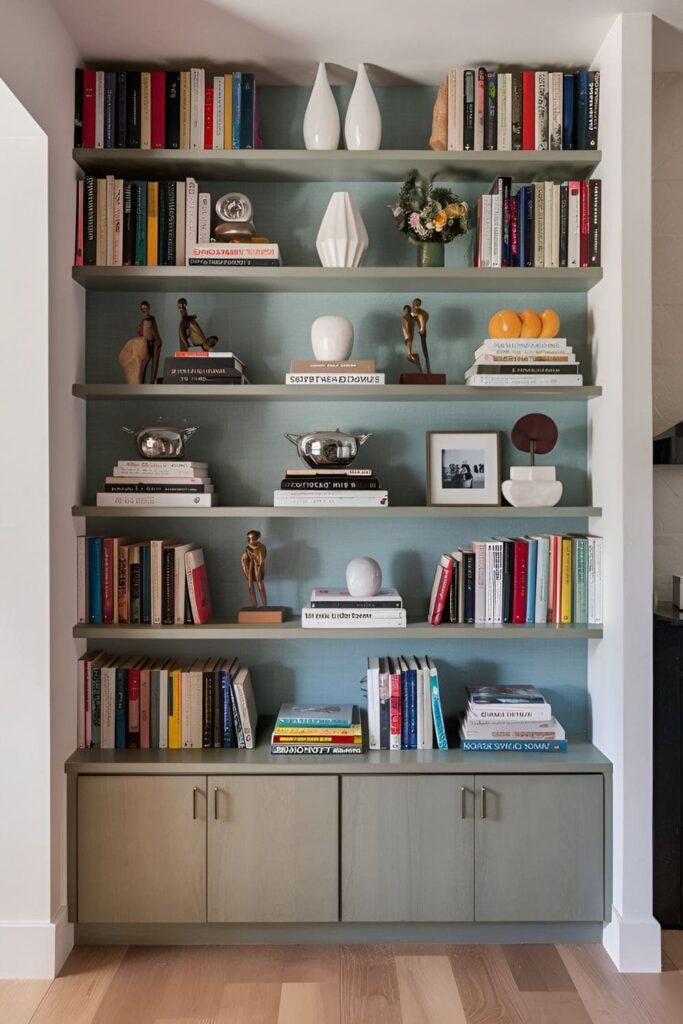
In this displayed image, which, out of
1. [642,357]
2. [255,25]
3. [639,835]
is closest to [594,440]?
[642,357]

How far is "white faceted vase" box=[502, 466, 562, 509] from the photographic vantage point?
2.72 metres

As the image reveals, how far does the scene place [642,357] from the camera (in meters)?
2.53

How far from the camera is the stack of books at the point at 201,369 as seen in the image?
106 inches

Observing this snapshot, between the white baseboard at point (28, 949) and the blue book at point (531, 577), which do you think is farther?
the blue book at point (531, 577)

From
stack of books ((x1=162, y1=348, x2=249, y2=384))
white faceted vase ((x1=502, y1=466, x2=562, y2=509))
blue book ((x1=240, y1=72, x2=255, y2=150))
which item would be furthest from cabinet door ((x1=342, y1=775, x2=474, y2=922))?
blue book ((x1=240, y1=72, x2=255, y2=150))

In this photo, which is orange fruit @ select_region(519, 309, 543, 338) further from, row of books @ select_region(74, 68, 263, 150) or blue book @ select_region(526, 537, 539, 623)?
row of books @ select_region(74, 68, 263, 150)

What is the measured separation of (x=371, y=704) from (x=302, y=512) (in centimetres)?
63

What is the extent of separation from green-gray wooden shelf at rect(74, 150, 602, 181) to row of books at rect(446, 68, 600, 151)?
6cm

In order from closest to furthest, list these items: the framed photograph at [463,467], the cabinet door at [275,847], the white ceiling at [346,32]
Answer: the white ceiling at [346,32] < the cabinet door at [275,847] < the framed photograph at [463,467]

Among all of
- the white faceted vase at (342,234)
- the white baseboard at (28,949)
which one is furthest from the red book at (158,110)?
the white baseboard at (28,949)

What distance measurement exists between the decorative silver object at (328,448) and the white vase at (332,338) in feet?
0.79

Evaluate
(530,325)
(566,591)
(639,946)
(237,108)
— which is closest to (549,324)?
(530,325)

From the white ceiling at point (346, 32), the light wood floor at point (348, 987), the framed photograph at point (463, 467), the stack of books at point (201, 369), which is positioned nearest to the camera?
the light wood floor at point (348, 987)

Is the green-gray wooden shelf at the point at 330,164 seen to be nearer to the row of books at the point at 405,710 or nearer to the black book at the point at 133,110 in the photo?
the black book at the point at 133,110
